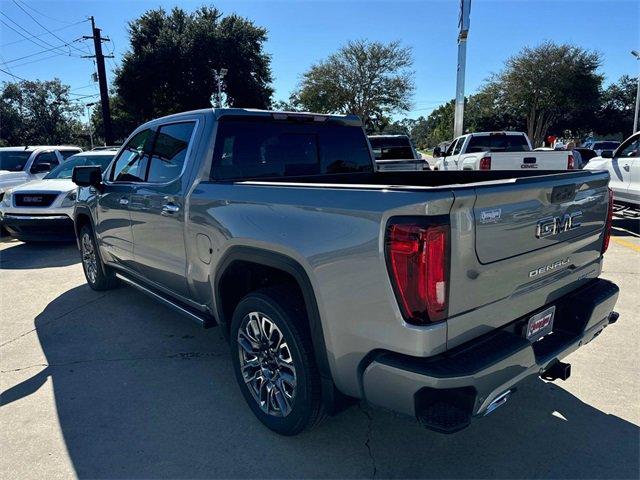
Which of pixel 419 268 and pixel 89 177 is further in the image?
pixel 89 177

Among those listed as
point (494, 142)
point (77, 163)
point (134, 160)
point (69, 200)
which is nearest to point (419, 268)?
point (134, 160)

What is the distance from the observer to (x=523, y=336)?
2.38m

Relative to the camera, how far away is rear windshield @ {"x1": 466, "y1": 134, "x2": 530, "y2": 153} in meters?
13.0

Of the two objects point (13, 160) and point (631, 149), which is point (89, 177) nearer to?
point (631, 149)

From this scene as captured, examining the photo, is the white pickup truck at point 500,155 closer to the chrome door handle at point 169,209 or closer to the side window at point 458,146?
the side window at point 458,146

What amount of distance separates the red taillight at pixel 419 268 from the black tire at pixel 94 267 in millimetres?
4281

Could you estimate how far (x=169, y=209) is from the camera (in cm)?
359

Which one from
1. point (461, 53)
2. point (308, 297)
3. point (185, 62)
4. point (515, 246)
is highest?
point (185, 62)

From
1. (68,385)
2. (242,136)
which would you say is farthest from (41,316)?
(242,136)

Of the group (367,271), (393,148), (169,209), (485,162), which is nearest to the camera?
(367,271)

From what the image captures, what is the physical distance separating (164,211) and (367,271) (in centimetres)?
219

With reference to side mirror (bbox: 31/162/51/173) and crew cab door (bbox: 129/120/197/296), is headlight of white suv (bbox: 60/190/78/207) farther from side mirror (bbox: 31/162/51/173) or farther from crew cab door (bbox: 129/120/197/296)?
crew cab door (bbox: 129/120/197/296)

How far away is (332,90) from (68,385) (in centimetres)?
3806

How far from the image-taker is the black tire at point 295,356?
250 cm
